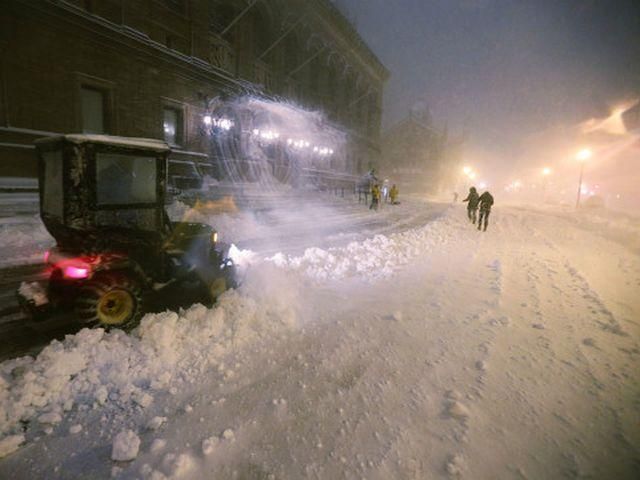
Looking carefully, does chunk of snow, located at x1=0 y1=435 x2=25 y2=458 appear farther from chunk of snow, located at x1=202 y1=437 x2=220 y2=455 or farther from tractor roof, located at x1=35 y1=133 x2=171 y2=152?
tractor roof, located at x1=35 y1=133 x2=171 y2=152

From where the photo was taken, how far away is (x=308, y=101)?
107ft

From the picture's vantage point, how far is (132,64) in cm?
1551

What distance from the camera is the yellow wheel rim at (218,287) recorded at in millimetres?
5121

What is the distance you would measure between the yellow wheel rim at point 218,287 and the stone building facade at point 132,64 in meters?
12.1

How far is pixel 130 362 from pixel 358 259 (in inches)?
213

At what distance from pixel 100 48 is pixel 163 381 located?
1667 centimetres

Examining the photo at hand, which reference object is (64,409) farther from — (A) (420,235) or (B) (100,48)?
(B) (100,48)

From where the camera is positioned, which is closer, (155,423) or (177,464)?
(177,464)

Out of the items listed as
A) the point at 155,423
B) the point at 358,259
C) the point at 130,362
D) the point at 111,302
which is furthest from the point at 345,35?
the point at 155,423

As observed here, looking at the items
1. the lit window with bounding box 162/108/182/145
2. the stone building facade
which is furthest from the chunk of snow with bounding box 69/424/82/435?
the lit window with bounding box 162/108/182/145

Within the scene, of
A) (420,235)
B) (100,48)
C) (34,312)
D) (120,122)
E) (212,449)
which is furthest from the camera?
(120,122)

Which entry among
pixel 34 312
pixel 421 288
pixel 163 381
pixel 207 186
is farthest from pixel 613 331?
pixel 207 186

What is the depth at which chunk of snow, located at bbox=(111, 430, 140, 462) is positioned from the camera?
249 centimetres

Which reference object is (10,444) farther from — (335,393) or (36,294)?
(335,393)
